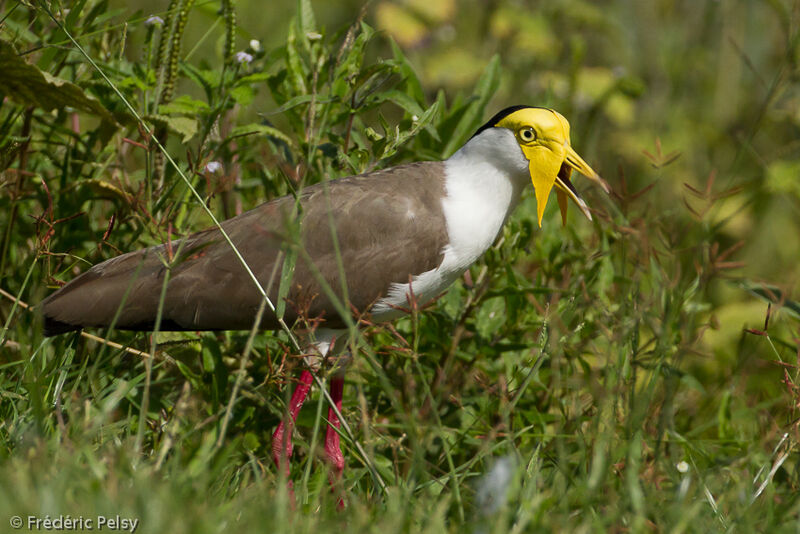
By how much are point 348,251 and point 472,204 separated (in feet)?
1.62

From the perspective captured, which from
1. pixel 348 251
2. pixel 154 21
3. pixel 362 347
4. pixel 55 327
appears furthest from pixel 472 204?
pixel 55 327

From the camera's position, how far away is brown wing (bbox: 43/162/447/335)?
10.3 ft

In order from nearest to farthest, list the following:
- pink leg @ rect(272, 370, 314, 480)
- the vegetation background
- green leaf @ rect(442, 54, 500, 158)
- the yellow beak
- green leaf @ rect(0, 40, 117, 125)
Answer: the vegetation background < green leaf @ rect(0, 40, 117, 125) < pink leg @ rect(272, 370, 314, 480) < the yellow beak < green leaf @ rect(442, 54, 500, 158)

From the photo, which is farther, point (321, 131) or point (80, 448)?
point (321, 131)

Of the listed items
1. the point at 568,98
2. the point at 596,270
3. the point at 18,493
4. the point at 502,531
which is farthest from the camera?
the point at 568,98

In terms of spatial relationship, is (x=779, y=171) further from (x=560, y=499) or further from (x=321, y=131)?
(x=560, y=499)

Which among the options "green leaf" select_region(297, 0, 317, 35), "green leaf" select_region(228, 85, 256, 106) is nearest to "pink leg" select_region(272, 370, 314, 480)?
"green leaf" select_region(228, 85, 256, 106)

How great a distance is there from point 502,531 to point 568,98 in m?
3.16

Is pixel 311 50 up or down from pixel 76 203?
up

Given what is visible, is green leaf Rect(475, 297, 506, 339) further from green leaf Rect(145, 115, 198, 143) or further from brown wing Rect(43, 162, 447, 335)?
green leaf Rect(145, 115, 198, 143)

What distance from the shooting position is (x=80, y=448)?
2.09 metres

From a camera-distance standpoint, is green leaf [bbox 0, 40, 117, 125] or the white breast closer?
green leaf [bbox 0, 40, 117, 125]

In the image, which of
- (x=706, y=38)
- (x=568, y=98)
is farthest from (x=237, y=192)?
(x=706, y=38)

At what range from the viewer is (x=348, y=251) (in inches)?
128
